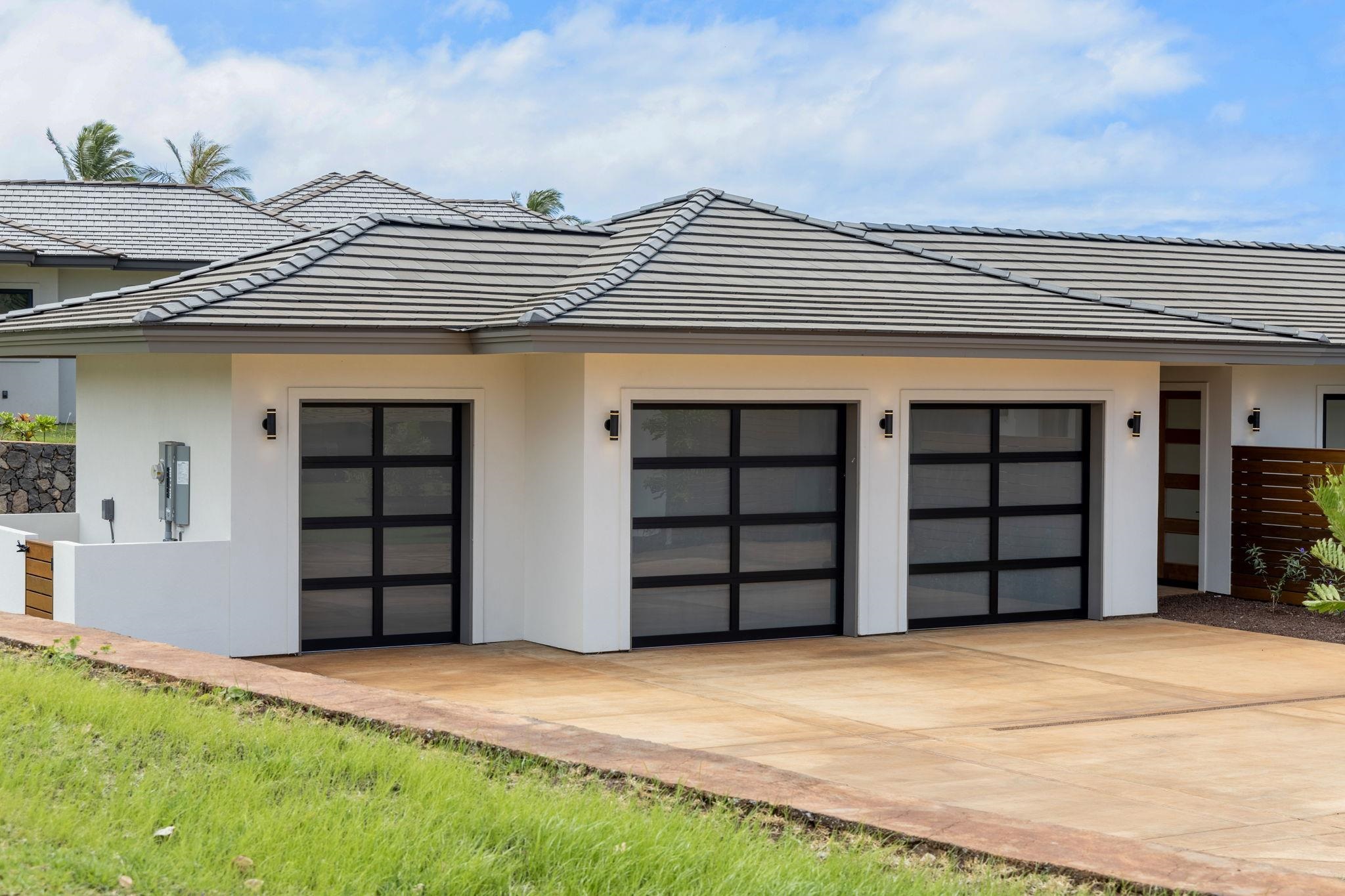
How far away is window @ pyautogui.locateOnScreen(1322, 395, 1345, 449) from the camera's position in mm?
17531

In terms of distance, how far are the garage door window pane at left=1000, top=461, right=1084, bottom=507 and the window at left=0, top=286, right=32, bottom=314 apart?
17.1m

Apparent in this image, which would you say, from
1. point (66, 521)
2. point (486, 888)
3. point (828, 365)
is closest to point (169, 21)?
point (66, 521)

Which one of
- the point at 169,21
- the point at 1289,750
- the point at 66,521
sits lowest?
the point at 1289,750

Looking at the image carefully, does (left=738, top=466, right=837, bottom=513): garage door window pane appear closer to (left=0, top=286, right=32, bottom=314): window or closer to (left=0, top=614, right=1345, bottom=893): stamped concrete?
(left=0, top=614, right=1345, bottom=893): stamped concrete

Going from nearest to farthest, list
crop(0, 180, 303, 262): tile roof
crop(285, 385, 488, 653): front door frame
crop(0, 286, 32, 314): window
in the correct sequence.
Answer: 1. crop(285, 385, 488, 653): front door frame
2. crop(0, 286, 32, 314): window
3. crop(0, 180, 303, 262): tile roof

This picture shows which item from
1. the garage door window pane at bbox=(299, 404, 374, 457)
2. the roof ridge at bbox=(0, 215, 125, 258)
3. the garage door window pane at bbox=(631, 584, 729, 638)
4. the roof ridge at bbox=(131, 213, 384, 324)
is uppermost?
the roof ridge at bbox=(0, 215, 125, 258)

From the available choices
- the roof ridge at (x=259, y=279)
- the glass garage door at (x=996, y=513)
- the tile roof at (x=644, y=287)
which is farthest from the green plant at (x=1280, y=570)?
the roof ridge at (x=259, y=279)

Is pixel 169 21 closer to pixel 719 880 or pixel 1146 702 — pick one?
pixel 1146 702

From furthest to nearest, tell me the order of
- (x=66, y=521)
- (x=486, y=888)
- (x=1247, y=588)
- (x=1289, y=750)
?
(x=1247, y=588) < (x=66, y=521) < (x=1289, y=750) < (x=486, y=888)

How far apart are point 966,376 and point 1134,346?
1528mm

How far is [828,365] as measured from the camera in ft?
44.8

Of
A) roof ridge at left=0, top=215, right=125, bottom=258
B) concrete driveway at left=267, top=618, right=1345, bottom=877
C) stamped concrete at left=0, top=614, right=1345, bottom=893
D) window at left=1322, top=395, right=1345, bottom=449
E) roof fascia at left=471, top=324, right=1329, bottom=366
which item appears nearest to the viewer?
stamped concrete at left=0, top=614, right=1345, bottom=893

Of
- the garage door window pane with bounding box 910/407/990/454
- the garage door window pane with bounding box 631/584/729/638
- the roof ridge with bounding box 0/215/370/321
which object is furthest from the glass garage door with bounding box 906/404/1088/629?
the roof ridge with bounding box 0/215/370/321

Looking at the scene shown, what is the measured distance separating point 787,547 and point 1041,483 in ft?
9.45
